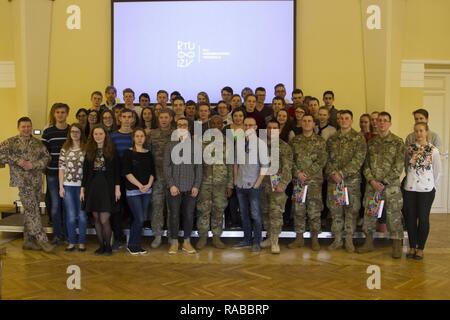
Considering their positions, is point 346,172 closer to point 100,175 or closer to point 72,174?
point 100,175

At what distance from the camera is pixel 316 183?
5.79 metres

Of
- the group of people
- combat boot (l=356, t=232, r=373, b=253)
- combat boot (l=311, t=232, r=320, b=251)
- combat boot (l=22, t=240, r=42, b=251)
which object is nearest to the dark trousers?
the group of people

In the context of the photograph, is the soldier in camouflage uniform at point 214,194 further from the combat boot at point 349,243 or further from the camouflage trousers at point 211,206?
the combat boot at point 349,243

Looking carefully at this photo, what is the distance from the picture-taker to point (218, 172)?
18.7ft

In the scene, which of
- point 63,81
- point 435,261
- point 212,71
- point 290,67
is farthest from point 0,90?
point 435,261

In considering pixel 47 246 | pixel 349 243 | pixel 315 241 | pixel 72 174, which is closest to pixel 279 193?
pixel 315 241

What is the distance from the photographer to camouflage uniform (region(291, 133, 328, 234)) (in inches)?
226

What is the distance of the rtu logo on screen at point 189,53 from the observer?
8320 mm

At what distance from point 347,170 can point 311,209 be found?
66 centimetres

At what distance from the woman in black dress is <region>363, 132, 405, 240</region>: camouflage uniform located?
3.05 m

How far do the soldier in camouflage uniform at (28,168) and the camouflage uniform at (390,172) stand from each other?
4.00 m

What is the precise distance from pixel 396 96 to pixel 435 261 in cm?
331

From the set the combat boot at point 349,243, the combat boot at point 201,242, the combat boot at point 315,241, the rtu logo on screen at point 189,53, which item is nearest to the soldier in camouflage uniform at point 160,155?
the combat boot at point 201,242
